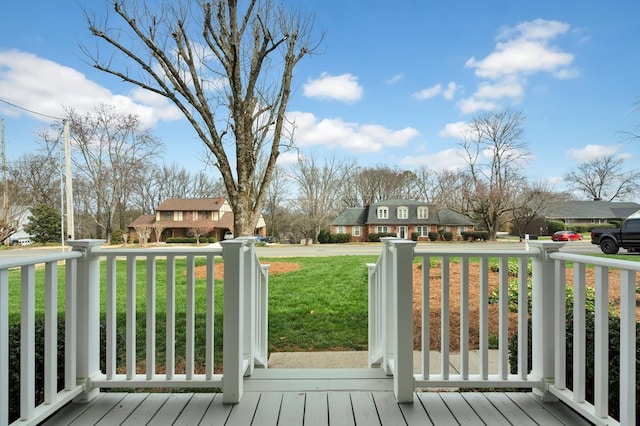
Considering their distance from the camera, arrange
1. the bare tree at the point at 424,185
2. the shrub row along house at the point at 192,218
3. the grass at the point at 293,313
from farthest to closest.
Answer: the bare tree at the point at 424,185, the shrub row along house at the point at 192,218, the grass at the point at 293,313

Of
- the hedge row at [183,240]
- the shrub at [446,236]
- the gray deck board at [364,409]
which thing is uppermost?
the gray deck board at [364,409]

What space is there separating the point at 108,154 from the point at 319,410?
20.3 m

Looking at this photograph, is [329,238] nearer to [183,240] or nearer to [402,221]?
[402,221]

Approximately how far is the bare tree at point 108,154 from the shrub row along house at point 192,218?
4.41 meters

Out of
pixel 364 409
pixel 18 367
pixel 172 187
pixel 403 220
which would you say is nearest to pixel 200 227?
pixel 172 187

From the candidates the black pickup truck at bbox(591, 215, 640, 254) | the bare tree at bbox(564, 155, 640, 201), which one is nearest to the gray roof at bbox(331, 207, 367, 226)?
the bare tree at bbox(564, 155, 640, 201)

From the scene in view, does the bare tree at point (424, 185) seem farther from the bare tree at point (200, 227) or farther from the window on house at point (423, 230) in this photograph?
the bare tree at point (200, 227)

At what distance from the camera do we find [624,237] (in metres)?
10.2

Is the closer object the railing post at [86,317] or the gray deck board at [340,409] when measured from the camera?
the gray deck board at [340,409]

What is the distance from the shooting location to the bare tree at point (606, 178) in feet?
31.8

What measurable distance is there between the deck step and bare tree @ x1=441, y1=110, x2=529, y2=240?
70.4 ft

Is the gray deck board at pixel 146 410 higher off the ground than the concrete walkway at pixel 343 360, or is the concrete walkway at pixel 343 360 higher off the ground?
the gray deck board at pixel 146 410

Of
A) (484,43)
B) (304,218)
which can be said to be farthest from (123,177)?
(484,43)

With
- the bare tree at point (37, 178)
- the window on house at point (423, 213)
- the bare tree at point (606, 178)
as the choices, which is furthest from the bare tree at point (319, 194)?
the bare tree at point (606, 178)
